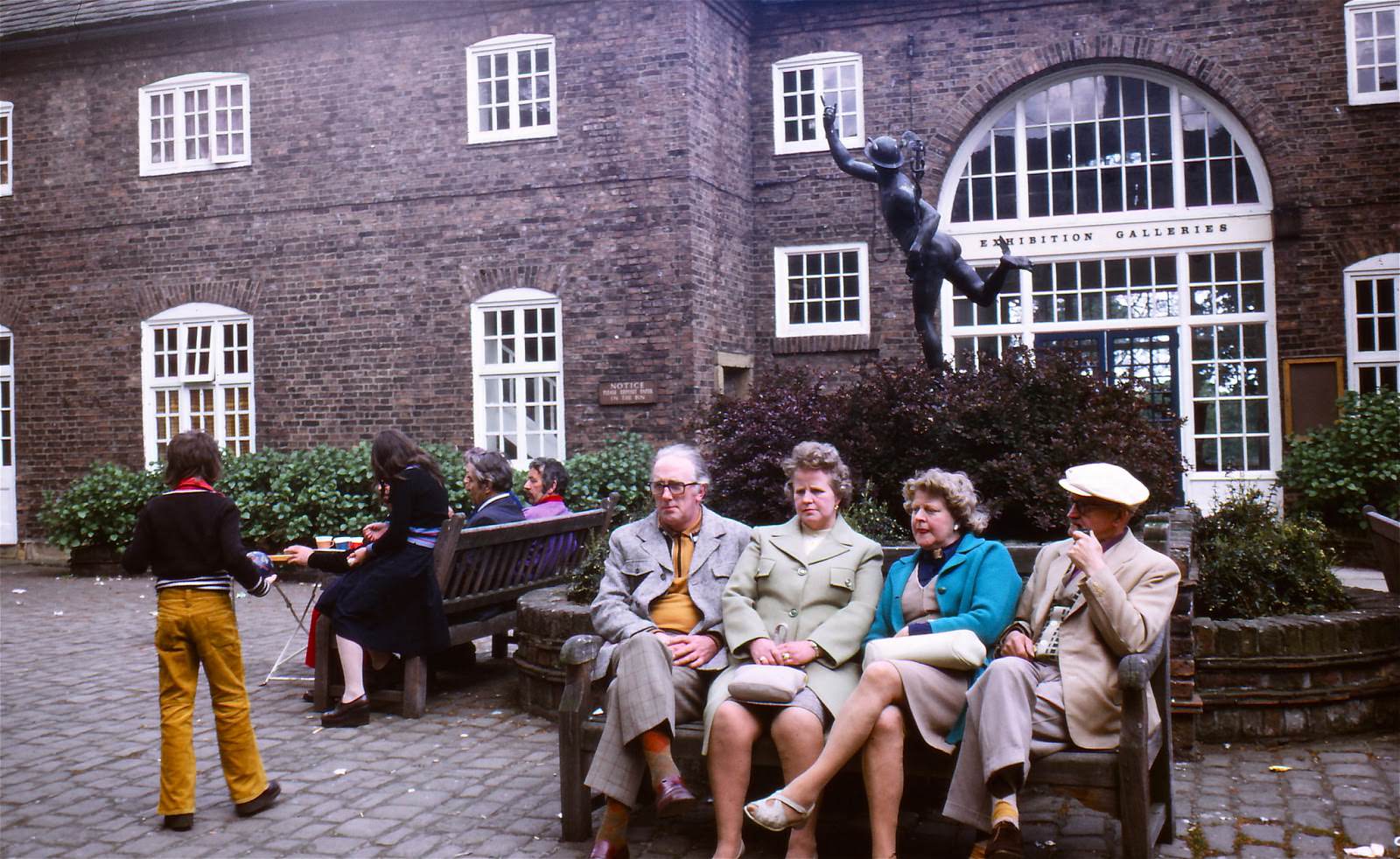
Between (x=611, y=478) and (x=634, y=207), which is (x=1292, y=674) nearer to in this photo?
(x=611, y=478)

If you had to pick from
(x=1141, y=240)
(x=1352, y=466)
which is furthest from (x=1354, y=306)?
(x=1141, y=240)

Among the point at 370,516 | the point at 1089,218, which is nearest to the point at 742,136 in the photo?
the point at 1089,218

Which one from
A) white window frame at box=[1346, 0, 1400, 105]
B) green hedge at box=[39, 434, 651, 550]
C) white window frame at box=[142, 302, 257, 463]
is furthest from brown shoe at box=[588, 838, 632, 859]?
white window frame at box=[1346, 0, 1400, 105]

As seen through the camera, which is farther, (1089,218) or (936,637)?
(1089,218)

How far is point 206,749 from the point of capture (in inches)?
247

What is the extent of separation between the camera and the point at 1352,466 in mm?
13383

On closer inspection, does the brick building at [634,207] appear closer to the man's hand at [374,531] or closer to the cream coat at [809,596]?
the man's hand at [374,531]

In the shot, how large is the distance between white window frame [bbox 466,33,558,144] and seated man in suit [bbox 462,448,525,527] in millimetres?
8113

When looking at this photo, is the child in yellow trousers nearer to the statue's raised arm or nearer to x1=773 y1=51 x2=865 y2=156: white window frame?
the statue's raised arm

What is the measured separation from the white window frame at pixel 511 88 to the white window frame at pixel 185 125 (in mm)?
3171

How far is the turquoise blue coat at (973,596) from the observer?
464 centimetres

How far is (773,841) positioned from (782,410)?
12.8 feet

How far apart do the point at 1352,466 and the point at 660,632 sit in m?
11.0

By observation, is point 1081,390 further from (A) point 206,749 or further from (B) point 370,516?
(B) point 370,516
